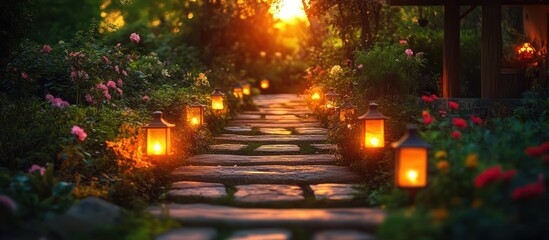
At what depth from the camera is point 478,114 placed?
41.0 ft

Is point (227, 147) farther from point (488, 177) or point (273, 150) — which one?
point (488, 177)

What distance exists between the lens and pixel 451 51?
13.8 metres

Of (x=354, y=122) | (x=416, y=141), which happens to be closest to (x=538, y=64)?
(x=354, y=122)

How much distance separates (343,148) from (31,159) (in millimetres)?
3986

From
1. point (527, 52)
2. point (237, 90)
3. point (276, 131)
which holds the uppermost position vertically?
point (527, 52)

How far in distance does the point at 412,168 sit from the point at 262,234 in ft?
5.01

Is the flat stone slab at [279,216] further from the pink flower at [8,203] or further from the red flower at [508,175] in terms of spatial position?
the pink flower at [8,203]

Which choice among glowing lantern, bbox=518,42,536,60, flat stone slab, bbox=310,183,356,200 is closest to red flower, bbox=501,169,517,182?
flat stone slab, bbox=310,183,356,200

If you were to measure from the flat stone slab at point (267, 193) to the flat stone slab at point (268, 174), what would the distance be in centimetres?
32

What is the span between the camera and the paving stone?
5.29 metres

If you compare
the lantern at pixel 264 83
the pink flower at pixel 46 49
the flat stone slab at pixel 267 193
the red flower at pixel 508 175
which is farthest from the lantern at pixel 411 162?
the lantern at pixel 264 83

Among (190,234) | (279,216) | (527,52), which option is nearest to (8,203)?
(190,234)

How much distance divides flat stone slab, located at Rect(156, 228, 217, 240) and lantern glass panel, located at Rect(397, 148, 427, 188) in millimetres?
1746

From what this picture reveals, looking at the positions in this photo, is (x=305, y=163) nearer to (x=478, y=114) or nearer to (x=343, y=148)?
(x=343, y=148)
